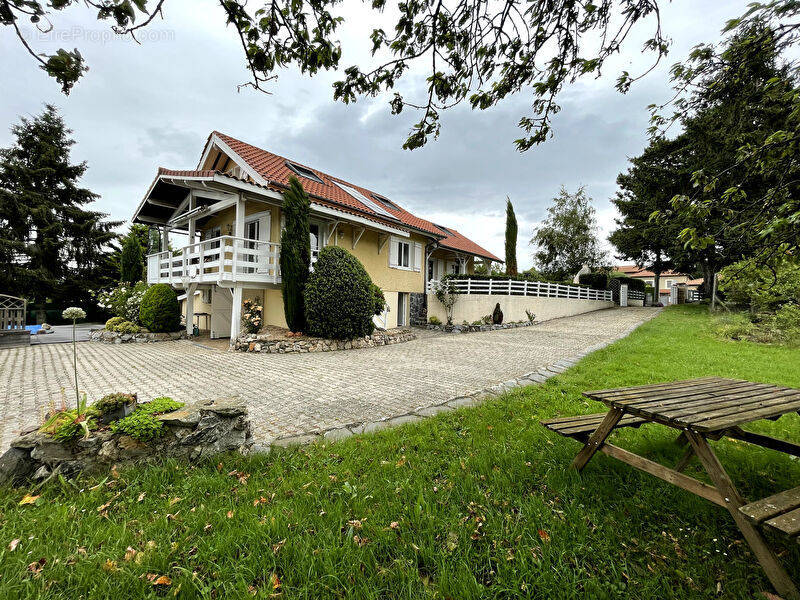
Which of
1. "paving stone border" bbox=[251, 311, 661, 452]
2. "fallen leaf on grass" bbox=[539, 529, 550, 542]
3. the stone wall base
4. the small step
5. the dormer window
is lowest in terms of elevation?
"paving stone border" bbox=[251, 311, 661, 452]

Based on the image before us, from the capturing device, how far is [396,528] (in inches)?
80.6

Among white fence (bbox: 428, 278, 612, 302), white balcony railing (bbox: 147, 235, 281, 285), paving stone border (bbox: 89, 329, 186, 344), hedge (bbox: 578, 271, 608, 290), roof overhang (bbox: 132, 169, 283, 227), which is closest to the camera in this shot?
roof overhang (bbox: 132, 169, 283, 227)

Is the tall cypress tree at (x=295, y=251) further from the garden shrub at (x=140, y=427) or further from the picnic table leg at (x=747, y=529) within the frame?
the picnic table leg at (x=747, y=529)

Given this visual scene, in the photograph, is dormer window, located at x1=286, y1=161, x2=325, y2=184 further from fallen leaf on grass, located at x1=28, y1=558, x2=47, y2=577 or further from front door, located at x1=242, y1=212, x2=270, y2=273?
fallen leaf on grass, located at x1=28, y1=558, x2=47, y2=577

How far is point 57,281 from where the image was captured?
20.5 m

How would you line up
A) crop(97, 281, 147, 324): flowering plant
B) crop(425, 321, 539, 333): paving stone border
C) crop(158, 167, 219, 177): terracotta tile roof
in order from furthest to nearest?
crop(425, 321, 539, 333): paving stone border → crop(97, 281, 147, 324): flowering plant → crop(158, 167, 219, 177): terracotta tile roof

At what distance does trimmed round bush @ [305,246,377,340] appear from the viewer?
950 cm

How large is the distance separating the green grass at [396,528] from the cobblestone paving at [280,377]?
116cm

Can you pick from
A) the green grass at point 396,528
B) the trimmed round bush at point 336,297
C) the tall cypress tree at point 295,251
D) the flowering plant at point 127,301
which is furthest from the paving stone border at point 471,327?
the green grass at point 396,528

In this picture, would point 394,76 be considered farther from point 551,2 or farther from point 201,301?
point 201,301

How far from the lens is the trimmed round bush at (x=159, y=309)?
11.5 metres

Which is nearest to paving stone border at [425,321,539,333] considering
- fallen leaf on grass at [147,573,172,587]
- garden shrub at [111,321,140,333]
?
garden shrub at [111,321,140,333]

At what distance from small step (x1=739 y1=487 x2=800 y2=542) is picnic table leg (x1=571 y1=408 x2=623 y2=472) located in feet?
2.43

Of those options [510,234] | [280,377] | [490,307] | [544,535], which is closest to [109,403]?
[280,377]
